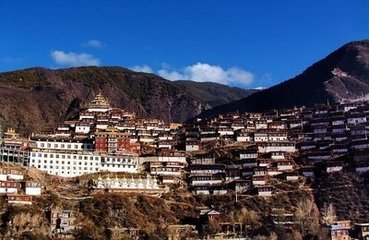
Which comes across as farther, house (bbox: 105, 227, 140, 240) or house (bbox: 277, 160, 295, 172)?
house (bbox: 277, 160, 295, 172)

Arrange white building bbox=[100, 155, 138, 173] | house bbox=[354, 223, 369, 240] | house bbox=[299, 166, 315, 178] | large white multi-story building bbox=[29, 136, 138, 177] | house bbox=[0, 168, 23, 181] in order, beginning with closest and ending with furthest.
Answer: house bbox=[0, 168, 23, 181] → house bbox=[354, 223, 369, 240] → large white multi-story building bbox=[29, 136, 138, 177] → white building bbox=[100, 155, 138, 173] → house bbox=[299, 166, 315, 178]

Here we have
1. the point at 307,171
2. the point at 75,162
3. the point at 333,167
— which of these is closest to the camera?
the point at 75,162

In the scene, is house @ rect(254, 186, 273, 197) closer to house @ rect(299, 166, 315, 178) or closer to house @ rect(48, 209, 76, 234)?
house @ rect(299, 166, 315, 178)

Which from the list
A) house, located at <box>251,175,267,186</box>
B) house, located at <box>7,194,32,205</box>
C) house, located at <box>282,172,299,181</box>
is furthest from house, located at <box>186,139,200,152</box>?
house, located at <box>7,194,32,205</box>

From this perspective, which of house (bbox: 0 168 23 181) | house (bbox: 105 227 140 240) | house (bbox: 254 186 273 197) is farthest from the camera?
house (bbox: 254 186 273 197)

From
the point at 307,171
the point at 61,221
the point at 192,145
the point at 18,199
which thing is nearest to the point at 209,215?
the point at 61,221

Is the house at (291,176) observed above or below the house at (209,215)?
above

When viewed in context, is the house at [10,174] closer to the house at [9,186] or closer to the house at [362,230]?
the house at [9,186]

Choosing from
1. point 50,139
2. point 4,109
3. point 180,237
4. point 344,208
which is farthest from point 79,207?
point 4,109

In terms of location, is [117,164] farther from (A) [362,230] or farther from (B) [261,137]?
(A) [362,230]

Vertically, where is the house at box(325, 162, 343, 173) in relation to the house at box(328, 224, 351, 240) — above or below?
above

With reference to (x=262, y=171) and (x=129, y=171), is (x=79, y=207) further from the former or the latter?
(x=262, y=171)

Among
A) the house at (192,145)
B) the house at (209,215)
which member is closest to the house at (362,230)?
Result: the house at (209,215)
